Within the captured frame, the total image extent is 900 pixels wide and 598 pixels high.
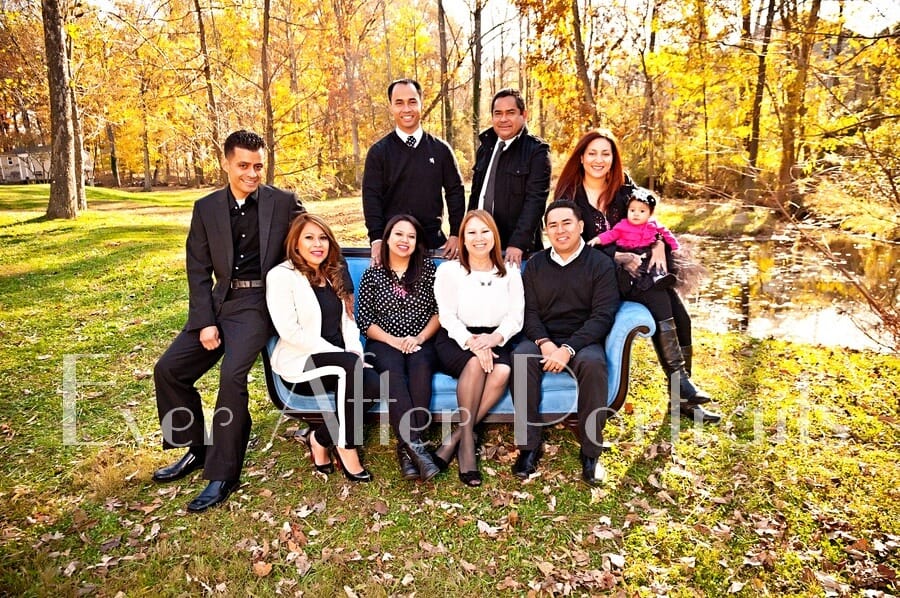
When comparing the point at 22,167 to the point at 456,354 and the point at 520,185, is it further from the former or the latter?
the point at 456,354

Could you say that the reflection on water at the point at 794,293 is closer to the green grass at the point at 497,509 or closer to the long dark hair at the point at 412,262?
the green grass at the point at 497,509

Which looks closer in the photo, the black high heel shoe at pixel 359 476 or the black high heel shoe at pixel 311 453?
the black high heel shoe at pixel 359 476

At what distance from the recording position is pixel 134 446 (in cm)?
396

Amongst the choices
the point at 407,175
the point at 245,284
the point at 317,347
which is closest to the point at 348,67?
the point at 407,175

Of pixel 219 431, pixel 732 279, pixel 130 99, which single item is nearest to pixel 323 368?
pixel 219 431

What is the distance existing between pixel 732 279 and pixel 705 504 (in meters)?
7.21

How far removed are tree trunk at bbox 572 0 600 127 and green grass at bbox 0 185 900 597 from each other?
269 inches

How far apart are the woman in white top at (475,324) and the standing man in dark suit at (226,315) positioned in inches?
46.2

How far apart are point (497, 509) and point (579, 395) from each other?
866 mm

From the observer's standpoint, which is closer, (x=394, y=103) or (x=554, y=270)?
(x=554, y=270)

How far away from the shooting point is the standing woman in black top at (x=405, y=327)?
3484 millimetres

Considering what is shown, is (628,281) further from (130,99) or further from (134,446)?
(130,99)

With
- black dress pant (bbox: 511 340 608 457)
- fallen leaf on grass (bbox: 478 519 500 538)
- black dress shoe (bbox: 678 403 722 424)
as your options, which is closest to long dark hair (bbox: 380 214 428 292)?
black dress pant (bbox: 511 340 608 457)

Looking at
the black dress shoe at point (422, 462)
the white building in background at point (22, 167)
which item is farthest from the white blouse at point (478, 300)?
the white building in background at point (22, 167)
